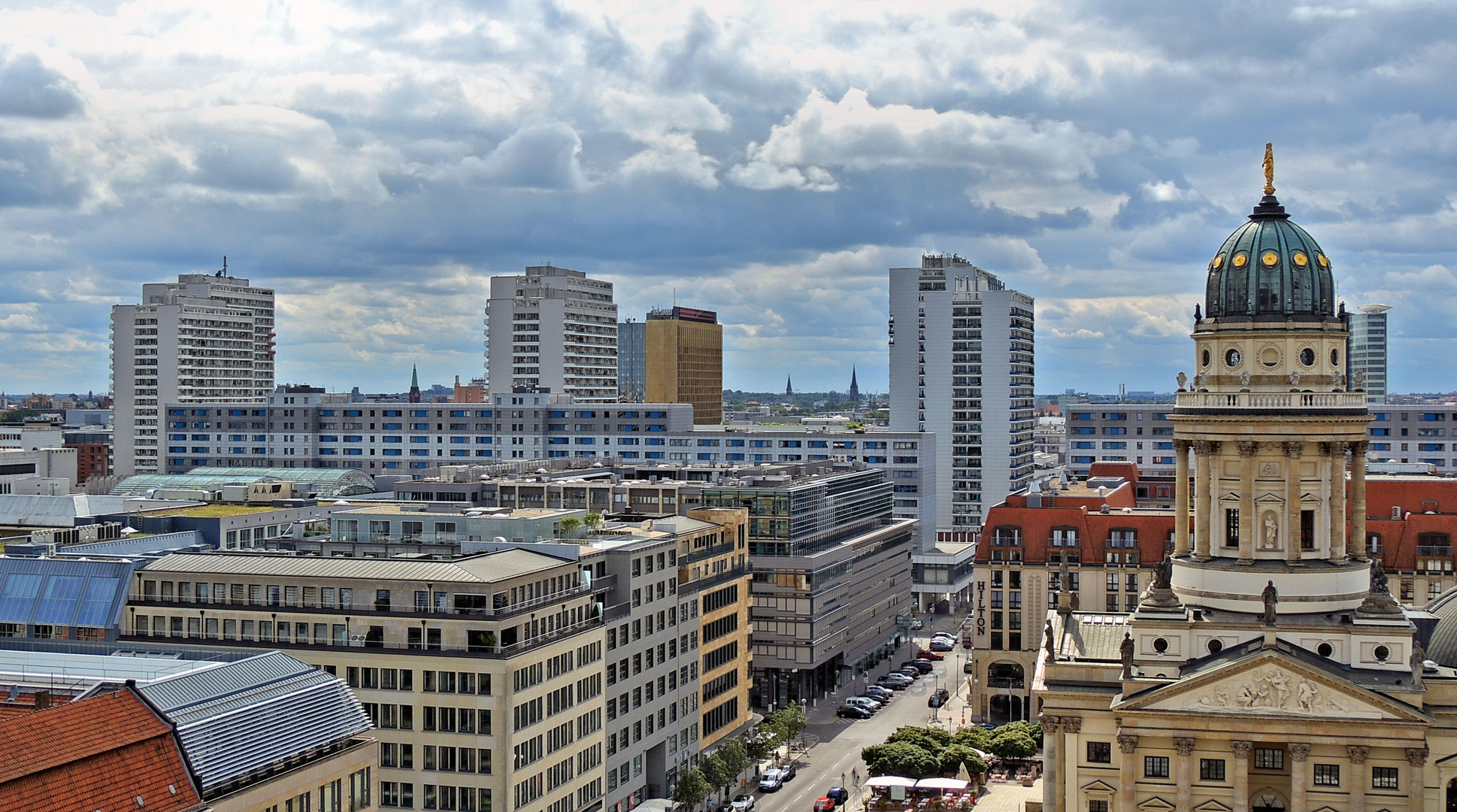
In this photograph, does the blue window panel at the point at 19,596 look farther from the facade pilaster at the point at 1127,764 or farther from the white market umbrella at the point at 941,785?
the facade pilaster at the point at 1127,764

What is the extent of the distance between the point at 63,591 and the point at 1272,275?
88812 mm

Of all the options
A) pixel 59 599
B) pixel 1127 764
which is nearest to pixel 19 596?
pixel 59 599

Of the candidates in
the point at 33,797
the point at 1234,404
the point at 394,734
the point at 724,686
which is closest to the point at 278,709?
the point at 33,797

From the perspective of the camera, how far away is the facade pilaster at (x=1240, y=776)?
9606 cm

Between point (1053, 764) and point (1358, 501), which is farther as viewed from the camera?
point (1358, 501)

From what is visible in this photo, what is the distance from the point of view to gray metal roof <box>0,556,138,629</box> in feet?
374

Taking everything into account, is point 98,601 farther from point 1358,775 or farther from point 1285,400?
point 1358,775

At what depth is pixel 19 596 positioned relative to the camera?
114125 millimetres

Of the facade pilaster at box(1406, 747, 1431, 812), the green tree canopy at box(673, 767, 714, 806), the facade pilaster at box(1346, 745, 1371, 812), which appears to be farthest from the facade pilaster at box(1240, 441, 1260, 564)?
the green tree canopy at box(673, 767, 714, 806)

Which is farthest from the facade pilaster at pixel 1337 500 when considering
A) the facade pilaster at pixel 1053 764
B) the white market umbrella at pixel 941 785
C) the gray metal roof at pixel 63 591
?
the gray metal roof at pixel 63 591

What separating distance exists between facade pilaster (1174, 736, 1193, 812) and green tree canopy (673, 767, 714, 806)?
1818 inches

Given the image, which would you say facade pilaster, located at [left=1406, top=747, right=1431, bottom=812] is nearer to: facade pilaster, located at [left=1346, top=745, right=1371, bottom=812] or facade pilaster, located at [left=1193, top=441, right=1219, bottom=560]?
facade pilaster, located at [left=1346, top=745, right=1371, bottom=812]

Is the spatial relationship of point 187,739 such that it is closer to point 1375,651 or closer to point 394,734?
point 394,734

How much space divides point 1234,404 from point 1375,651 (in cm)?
1771
